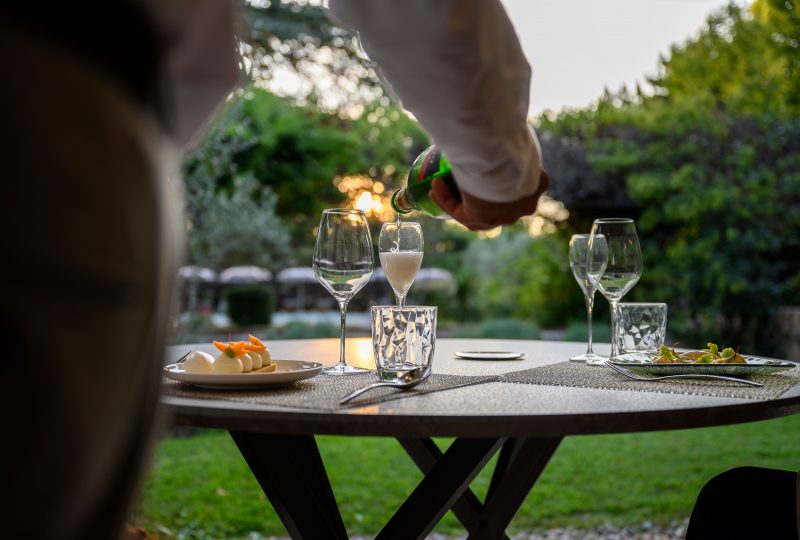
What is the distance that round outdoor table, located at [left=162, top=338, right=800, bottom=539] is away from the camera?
114cm

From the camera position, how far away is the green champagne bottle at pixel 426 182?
1440 mm

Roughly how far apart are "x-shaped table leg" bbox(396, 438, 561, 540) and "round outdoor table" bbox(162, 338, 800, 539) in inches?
9.8

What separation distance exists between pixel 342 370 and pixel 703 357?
75 centimetres

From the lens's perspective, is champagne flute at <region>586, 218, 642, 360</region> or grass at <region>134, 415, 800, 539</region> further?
grass at <region>134, 415, 800, 539</region>

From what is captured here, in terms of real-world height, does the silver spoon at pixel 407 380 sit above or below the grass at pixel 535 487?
above

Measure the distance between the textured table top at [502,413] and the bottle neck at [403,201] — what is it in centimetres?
42

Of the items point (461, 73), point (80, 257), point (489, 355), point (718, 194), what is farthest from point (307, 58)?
point (80, 257)

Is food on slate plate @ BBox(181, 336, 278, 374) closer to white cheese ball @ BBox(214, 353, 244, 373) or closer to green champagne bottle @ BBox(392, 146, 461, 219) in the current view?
white cheese ball @ BBox(214, 353, 244, 373)

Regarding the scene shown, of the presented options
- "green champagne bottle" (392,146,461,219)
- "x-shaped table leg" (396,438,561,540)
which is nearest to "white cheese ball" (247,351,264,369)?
"green champagne bottle" (392,146,461,219)

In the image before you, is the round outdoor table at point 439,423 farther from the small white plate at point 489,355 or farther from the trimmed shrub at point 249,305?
the trimmed shrub at point 249,305

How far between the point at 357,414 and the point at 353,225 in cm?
72

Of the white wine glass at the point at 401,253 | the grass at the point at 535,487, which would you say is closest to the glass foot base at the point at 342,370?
the white wine glass at the point at 401,253

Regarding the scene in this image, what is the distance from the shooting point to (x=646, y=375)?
1617 mm

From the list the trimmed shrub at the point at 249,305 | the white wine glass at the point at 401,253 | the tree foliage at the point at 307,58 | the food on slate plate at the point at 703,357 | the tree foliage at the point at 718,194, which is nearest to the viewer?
the food on slate plate at the point at 703,357
